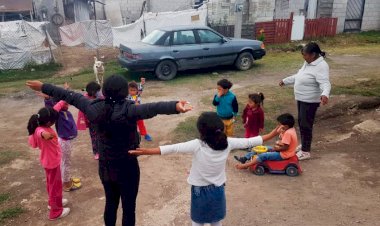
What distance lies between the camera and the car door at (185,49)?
10914 mm

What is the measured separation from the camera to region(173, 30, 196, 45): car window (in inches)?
431

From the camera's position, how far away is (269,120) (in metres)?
7.47

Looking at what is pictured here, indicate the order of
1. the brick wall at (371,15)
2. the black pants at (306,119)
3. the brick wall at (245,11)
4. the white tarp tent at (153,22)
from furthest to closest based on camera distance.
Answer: the brick wall at (371,15) → the brick wall at (245,11) → the white tarp tent at (153,22) → the black pants at (306,119)

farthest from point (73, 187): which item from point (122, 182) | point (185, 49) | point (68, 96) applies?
A: point (185, 49)

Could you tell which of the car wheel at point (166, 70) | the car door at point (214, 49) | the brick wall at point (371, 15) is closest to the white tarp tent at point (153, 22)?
the car door at point (214, 49)

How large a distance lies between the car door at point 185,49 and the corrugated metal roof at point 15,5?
13.9 meters

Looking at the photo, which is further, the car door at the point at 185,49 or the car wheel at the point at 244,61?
the car wheel at the point at 244,61

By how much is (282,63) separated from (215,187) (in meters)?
10.7

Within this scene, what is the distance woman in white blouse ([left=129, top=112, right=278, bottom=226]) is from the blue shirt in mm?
2641

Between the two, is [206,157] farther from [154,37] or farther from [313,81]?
[154,37]

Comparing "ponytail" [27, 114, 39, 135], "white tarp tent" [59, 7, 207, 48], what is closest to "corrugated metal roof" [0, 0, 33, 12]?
"white tarp tent" [59, 7, 207, 48]

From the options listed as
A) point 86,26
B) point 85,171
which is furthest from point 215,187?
point 86,26

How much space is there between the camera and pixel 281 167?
5.08 metres

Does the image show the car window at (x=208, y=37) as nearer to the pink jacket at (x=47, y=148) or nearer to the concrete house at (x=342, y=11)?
the concrete house at (x=342, y=11)
